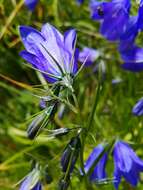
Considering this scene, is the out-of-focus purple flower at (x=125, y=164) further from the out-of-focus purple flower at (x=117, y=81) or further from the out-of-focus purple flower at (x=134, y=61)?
the out-of-focus purple flower at (x=117, y=81)

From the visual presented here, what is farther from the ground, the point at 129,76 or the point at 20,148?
the point at 129,76

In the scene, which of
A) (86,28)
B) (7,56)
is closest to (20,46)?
(7,56)

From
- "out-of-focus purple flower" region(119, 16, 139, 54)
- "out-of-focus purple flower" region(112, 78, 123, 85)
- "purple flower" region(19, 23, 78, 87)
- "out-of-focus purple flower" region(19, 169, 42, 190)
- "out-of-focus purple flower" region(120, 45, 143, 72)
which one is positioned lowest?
"out-of-focus purple flower" region(112, 78, 123, 85)

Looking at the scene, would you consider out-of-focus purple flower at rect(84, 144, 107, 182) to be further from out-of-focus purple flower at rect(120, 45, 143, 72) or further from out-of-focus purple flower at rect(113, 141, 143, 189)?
out-of-focus purple flower at rect(120, 45, 143, 72)

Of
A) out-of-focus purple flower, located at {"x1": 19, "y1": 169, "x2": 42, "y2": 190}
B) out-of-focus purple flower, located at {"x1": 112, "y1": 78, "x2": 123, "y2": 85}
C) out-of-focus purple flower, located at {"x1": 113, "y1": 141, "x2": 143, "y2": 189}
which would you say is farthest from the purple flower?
out-of-focus purple flower, located at {"x1": 112, "y1": 78, "x2": 123, "y2": 85}

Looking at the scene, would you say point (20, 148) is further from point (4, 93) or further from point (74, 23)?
point (74, 23)
